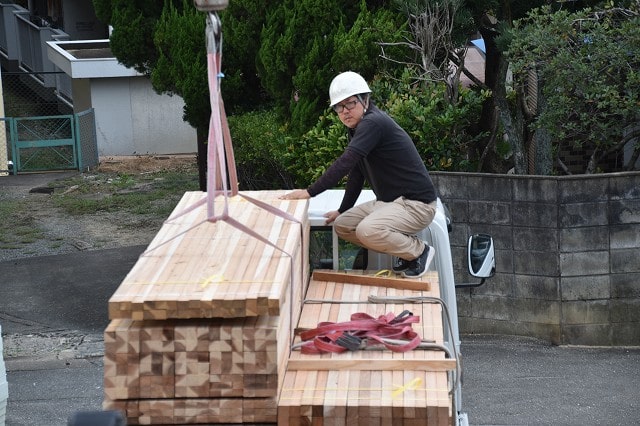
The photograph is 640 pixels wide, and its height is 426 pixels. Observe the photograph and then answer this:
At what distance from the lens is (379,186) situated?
6250 mm

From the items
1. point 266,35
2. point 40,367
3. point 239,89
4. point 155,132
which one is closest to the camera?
point 40,367

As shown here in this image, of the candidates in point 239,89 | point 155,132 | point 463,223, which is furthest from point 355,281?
point 155,132

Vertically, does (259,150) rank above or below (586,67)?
below

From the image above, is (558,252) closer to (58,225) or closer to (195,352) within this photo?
(195,352)

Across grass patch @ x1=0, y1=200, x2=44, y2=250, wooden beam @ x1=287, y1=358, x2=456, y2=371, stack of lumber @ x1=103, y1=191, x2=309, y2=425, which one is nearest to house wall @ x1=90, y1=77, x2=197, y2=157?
grass patch @ x1=0, y1=200, x2=44, y2=250

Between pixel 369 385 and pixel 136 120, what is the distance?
60.4ft

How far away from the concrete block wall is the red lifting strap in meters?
5.16

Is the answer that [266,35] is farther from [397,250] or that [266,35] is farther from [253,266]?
[253,266]

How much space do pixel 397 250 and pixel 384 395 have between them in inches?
76.9

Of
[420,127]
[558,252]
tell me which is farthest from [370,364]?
[420,127]

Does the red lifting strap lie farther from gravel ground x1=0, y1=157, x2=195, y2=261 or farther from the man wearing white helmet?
gravel ground x1=0, y1=157, x2=195, y2=261

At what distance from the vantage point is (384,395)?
3.80 m

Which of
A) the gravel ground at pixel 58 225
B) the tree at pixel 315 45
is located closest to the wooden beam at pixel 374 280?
the tree at pixel 315 45

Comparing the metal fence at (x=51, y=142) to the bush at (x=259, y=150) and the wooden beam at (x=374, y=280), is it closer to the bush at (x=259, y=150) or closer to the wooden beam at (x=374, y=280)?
the bush at (x=259, y=150)
